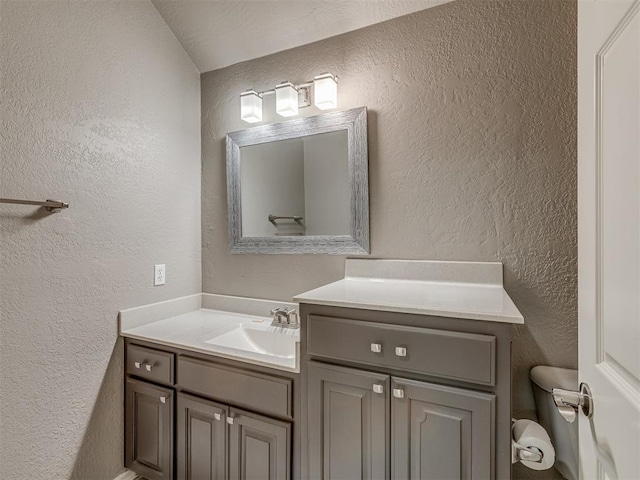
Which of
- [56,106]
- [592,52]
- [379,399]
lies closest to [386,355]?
[379,399]

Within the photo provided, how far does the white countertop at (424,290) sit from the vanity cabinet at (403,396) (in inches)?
1.5

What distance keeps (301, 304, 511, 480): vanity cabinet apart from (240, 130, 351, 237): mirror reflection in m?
0.66

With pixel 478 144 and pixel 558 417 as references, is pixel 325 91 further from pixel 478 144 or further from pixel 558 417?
pixel 558 417

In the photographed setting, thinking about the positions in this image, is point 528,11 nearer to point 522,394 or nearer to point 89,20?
point 522,394

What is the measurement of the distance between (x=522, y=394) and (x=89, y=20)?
250 centimetres

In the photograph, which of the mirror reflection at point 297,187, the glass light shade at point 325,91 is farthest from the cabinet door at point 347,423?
the glass light shade at point 325,91

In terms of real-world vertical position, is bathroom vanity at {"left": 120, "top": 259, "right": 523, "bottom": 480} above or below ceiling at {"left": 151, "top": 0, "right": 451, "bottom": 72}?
below

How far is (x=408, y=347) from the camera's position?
1104 millimetres

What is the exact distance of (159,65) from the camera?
1.86m

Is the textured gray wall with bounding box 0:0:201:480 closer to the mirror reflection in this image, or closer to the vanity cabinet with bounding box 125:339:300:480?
the vanity cabinet with bounding box 125:339:300:480

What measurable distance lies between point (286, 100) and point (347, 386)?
4.61ft

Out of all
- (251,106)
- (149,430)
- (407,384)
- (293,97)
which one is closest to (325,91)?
(293,97)

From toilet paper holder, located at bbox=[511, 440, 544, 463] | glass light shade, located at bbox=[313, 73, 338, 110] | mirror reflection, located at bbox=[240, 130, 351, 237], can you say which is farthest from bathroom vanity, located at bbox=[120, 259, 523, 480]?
glass light shade, located at bbox=[313, 73, 338, 110]

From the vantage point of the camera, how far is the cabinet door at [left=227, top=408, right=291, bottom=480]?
4.31 ft
